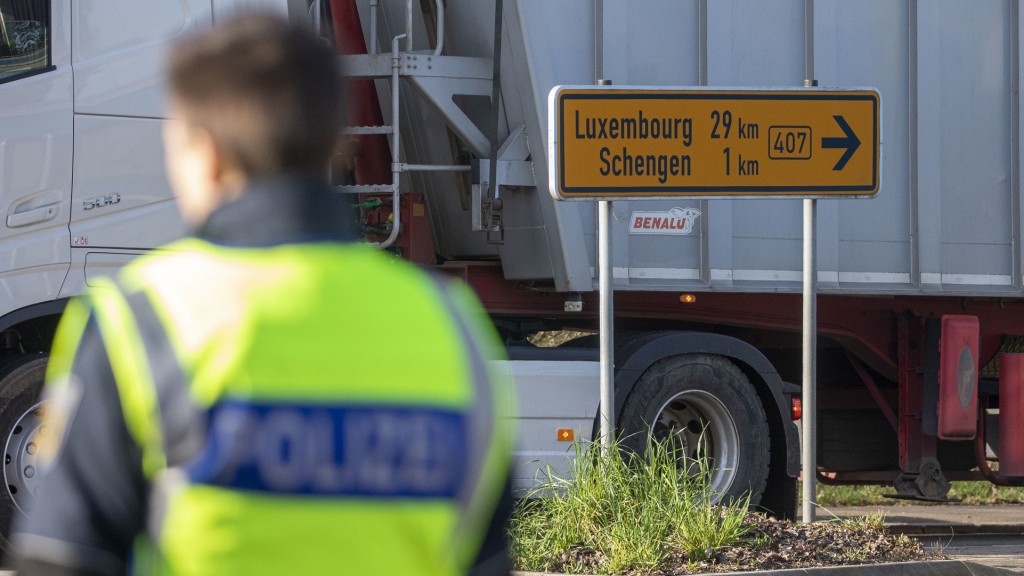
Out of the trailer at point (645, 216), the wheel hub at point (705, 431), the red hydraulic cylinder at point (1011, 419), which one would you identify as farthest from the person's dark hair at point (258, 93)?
the red hydraulic cylinder at point (1011, 419)

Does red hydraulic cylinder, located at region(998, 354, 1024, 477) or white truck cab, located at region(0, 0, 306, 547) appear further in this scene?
red hydraulic cylinder, located at region(998, 354, 1024, 477)

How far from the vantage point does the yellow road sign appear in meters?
6.38

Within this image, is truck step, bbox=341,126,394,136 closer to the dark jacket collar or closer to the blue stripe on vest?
the dark jacket collar

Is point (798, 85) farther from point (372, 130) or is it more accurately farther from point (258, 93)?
point (258, 93)

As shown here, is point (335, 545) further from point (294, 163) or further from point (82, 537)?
point (294, 163)

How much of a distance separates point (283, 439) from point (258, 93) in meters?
0.38

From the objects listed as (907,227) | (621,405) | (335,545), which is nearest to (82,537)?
(335,545)

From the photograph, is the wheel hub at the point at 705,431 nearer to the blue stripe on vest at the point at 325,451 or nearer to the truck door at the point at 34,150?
the truck door at the point at 34,150

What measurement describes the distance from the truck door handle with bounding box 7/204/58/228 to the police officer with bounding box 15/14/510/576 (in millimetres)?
5043

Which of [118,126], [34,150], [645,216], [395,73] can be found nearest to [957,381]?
[645,216]

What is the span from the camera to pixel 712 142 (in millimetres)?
6688

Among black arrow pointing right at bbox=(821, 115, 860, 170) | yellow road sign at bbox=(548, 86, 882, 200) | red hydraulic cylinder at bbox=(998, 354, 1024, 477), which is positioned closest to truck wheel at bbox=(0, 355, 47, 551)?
yellow road sign at bbox=(548, 86, 882, 200)

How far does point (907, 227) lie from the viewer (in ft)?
25.5

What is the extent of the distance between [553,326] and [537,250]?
609mm
